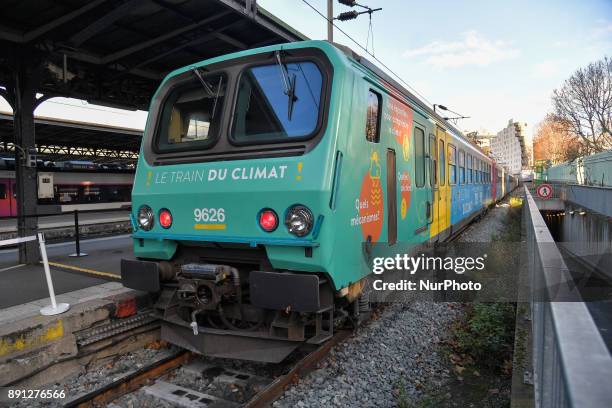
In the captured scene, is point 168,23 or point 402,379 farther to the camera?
point 168,23

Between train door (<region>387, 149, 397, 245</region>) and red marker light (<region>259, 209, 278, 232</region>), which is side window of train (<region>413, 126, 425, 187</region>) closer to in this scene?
train door (<region>387, 149, 397, 245</region>)

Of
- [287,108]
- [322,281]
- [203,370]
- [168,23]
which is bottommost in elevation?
[203,370]

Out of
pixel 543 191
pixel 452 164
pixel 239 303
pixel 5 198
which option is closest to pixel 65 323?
pixel 239 303

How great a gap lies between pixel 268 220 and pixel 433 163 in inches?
159

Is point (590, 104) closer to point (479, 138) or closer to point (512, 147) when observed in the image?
point (479, 138)

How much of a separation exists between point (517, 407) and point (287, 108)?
288 cm

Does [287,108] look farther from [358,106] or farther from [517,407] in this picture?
[517,407]

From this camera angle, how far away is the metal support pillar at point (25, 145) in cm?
755

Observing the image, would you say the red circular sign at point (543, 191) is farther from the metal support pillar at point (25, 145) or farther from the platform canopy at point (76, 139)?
the metal support pillar at point (25, 145)

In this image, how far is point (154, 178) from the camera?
445 centimetres

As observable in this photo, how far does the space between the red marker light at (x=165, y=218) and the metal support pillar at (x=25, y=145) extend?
485cm

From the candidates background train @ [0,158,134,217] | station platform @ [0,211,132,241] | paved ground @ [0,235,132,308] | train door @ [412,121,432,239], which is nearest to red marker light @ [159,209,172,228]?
paved ground @ [0,235,132,308]


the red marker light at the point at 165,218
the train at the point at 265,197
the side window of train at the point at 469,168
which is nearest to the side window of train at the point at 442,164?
the train at the point at 265,197

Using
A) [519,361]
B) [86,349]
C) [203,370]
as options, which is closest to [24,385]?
[86,349]
